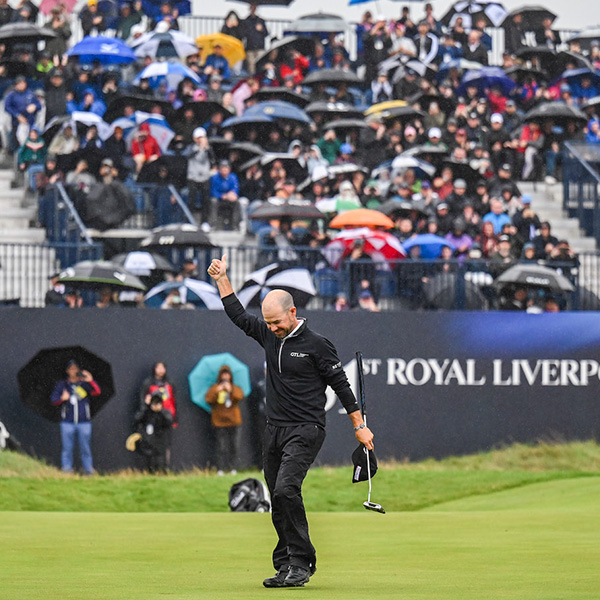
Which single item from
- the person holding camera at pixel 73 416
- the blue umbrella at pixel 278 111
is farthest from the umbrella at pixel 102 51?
the person holding camera at pixel 73 416

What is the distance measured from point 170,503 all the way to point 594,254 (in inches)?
303

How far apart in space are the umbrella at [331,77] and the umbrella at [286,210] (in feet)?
23.9

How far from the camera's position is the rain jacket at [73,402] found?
20031 mm

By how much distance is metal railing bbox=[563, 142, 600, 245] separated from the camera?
2516cm

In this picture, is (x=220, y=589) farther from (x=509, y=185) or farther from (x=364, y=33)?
(x=364, y=33)

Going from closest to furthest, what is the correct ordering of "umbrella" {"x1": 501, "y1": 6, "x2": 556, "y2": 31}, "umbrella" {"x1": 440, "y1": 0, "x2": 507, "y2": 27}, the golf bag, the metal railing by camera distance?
1. the golf bag
2. the metal railing
3. "umbrella" {"x1": 440, "y1": 0, "x2": 507, "y2": 27}
4. "umbrella" {"x1": 501, "y1": 6, "x2": 556, "y2": 31}

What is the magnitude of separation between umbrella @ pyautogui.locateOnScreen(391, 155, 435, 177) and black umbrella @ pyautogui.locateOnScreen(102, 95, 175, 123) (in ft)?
14.5

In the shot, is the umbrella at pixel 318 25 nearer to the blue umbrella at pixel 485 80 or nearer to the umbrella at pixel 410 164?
the blue umbrella at pixel 485 80

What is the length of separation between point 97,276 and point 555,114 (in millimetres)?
11888

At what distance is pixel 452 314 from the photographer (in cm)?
2147

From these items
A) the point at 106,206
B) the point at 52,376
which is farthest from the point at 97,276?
the point at 106,206

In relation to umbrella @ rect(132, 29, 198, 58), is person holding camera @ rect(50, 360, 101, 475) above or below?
below

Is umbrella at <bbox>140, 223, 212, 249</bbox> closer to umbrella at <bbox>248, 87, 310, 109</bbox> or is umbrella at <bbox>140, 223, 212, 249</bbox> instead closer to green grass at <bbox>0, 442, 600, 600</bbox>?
green grass at <bbox>0, 442, 600, 600</bbox>

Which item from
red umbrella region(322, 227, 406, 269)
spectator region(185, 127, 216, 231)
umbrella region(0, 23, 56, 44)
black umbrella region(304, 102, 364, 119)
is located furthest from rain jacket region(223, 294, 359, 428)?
umbrella region(0, 23, 56, 44)
